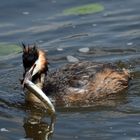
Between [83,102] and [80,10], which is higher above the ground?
[80,10]

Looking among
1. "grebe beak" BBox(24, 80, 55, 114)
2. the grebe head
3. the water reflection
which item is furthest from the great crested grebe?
the water reflection

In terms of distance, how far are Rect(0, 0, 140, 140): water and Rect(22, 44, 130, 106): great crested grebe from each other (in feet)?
0.92

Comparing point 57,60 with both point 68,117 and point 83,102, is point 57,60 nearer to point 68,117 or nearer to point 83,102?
point 83,102

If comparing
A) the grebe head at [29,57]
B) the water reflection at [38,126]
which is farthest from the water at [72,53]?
the grebe head at [29,57]

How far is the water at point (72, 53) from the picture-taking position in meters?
9.50

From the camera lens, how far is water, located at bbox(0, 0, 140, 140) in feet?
31.2

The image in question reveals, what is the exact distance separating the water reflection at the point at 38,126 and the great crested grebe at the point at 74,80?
23.6 inches

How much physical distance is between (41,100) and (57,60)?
257 cm

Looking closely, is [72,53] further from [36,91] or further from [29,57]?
[36,91]

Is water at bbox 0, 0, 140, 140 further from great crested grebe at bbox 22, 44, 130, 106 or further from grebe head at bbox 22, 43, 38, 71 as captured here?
grebe head at bbox 22, 43, 38, 71

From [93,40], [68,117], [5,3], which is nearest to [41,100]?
[68,117]

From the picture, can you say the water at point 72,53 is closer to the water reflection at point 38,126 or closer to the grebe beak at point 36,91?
the water reflection at point 38,126

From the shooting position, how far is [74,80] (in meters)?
11.1

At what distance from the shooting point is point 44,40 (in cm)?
1372
